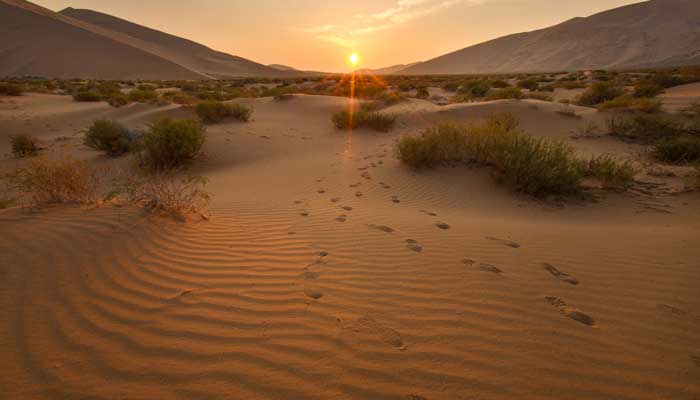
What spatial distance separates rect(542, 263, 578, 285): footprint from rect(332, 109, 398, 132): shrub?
8344mm

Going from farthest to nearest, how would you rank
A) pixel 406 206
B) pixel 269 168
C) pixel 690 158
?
pixel 269 168
pixel 690 158
pixel 406 206

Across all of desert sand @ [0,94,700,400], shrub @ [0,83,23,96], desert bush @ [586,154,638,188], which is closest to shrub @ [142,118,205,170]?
desert sand @ [0,94,700,400]

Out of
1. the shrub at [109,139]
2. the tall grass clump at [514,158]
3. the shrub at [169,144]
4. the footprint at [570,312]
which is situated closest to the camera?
the footprint at [570,312]

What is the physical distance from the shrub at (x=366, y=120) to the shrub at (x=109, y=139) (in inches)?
249

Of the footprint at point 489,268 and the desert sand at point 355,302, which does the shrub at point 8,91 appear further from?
the footprint at point 489,268

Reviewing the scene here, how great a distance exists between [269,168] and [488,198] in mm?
4822

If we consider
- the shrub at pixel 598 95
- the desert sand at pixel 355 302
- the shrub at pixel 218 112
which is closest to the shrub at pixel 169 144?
the desert sand at pixel 355 302

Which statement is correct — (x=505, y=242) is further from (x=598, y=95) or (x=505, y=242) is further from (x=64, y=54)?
(x=64, y=54)

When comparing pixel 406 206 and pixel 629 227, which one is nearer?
pixel 629 227

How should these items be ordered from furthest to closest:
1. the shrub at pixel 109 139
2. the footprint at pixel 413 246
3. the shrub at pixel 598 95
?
the shrub at pixel 598 95, the shrub at pixel 109 139, the footprint at pixel 413 246

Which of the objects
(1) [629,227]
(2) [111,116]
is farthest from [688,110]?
(2) [111,116]

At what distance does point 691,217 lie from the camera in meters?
4.07

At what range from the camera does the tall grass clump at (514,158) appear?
196 inches

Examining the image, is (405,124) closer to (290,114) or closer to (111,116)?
(290,114)
